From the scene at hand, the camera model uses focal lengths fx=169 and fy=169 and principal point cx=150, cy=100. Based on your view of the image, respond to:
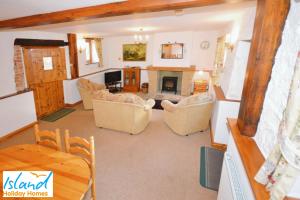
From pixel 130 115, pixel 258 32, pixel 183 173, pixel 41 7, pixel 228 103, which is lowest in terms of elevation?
pixel 183 173

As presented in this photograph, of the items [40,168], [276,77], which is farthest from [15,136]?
[276,77]

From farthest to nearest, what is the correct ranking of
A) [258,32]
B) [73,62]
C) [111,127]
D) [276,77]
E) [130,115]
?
[73,62], [111,127], [130,115], [258,32], [276,77]

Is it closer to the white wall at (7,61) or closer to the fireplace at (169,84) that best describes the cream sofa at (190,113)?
the fireplace at (169,84)

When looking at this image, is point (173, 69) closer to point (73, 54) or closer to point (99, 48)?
point (99, 48)

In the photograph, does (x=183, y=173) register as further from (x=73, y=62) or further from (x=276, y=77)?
(x=73, y=62)

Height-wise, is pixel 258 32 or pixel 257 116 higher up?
pixel 258 32

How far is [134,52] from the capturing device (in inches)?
310

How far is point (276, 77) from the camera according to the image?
1.44 m

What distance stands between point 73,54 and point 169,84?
162 inches

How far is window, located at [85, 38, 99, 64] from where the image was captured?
22.9 ft

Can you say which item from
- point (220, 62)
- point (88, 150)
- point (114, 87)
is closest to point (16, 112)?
point (88, 150)

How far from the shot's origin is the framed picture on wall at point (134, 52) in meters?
7.72

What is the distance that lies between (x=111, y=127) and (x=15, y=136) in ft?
7.18

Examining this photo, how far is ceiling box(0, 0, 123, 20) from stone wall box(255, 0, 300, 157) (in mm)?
1739
